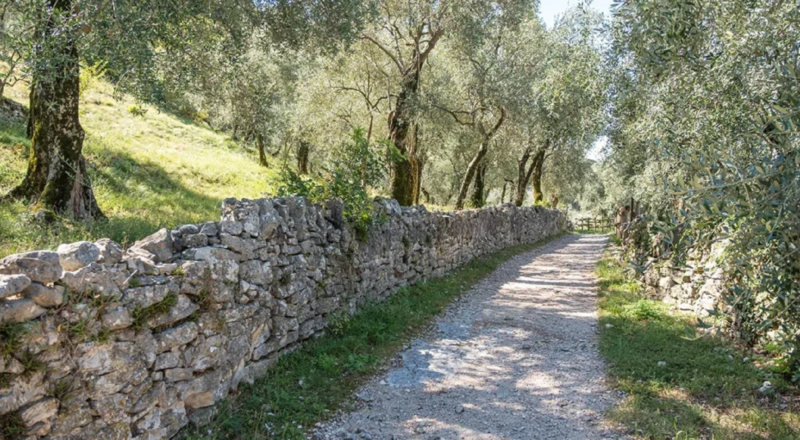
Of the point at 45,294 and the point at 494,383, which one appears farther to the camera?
the point at 494,383

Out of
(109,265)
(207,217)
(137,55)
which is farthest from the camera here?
(207,217)

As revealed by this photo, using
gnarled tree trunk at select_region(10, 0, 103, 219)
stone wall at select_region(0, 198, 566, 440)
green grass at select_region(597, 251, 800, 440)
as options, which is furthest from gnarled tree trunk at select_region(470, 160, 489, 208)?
gnarled tree trunk at select_region(10, 0, 103, 219)

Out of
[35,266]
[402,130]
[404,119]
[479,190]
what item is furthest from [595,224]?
[35,266]

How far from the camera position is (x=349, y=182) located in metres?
9.12

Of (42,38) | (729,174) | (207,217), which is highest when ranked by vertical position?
(42,38)

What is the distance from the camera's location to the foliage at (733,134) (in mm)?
3994

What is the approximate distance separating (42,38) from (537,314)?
9118mm

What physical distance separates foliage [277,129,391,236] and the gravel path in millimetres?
2479

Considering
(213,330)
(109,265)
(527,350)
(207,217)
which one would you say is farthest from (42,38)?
(527,350)

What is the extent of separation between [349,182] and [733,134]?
5.81 meters

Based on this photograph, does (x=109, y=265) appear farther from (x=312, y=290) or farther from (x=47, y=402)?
(x=312, y=290)

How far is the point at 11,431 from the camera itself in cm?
328

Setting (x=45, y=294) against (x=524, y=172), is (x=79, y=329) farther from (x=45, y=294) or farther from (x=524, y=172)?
(x=524, y=172)

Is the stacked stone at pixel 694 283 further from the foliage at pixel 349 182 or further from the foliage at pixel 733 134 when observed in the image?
the foliage at pixel 349 182
